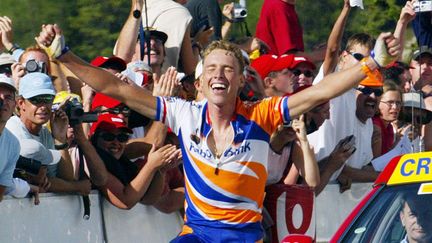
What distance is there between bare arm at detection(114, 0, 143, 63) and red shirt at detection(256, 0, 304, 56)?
2.31 m

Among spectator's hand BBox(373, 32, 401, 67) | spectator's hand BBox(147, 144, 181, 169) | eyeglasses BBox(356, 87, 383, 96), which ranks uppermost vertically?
spectator's hand BBox(373, 32, 401, 67)

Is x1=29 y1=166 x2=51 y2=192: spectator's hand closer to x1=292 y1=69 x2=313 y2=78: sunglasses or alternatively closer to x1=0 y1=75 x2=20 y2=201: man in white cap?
x1=0 y1=75 x2=20 y2=201: man in white cap

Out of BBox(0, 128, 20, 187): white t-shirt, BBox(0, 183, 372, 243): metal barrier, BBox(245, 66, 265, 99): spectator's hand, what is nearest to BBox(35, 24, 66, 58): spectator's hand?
BBox(0, 128, 20, 187): white t-shirt

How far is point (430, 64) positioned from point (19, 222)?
656 cm

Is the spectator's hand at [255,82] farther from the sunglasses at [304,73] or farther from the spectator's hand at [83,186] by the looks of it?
the spectator's hand at [83,186]

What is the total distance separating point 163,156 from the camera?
11133mm

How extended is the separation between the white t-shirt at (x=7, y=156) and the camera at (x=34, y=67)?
0.85m

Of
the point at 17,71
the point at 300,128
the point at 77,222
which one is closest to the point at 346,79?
the point at 300,128

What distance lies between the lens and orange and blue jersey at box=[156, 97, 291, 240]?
9594 mm

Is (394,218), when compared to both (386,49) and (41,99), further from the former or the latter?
(41,99)

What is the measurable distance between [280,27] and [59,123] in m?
4.65

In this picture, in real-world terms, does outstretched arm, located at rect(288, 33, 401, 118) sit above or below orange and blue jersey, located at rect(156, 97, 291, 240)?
above

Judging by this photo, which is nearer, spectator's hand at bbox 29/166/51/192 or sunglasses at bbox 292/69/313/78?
spectator's hand at bbox 29/166/51/192

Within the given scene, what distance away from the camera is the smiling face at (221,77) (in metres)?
9.58
